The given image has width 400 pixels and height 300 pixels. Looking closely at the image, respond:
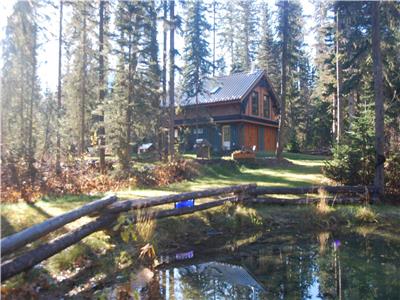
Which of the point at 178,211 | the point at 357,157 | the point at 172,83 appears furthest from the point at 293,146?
the point at 178,211

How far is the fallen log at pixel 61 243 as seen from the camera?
5.48 meters

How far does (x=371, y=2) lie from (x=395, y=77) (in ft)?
22.5

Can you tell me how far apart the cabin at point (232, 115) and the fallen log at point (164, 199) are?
17075 millimetres

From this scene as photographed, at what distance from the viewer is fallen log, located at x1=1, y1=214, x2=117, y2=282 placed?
5.44 meters

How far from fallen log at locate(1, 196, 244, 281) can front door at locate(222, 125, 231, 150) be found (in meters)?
21.2

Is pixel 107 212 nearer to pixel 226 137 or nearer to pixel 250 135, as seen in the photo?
pixel 226 137

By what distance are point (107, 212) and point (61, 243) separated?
156 centimetres

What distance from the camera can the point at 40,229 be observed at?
6004 millimetres

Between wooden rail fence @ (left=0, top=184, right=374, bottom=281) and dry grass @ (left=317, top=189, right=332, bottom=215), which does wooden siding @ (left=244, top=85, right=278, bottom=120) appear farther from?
dry grass @ (left=317, top=189, right=332, bottom=215)

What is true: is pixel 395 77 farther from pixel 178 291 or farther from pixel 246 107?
pixel 178 291

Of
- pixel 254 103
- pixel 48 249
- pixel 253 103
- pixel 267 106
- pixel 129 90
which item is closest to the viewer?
pixel 48 249

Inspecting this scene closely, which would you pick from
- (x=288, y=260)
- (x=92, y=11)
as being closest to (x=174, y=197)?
(x=288, y=260)

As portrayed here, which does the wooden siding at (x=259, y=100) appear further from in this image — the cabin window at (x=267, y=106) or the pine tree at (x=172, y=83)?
the pine tree at (x=172, y=83)

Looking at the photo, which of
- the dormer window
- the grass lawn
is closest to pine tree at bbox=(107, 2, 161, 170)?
the grass lawn
